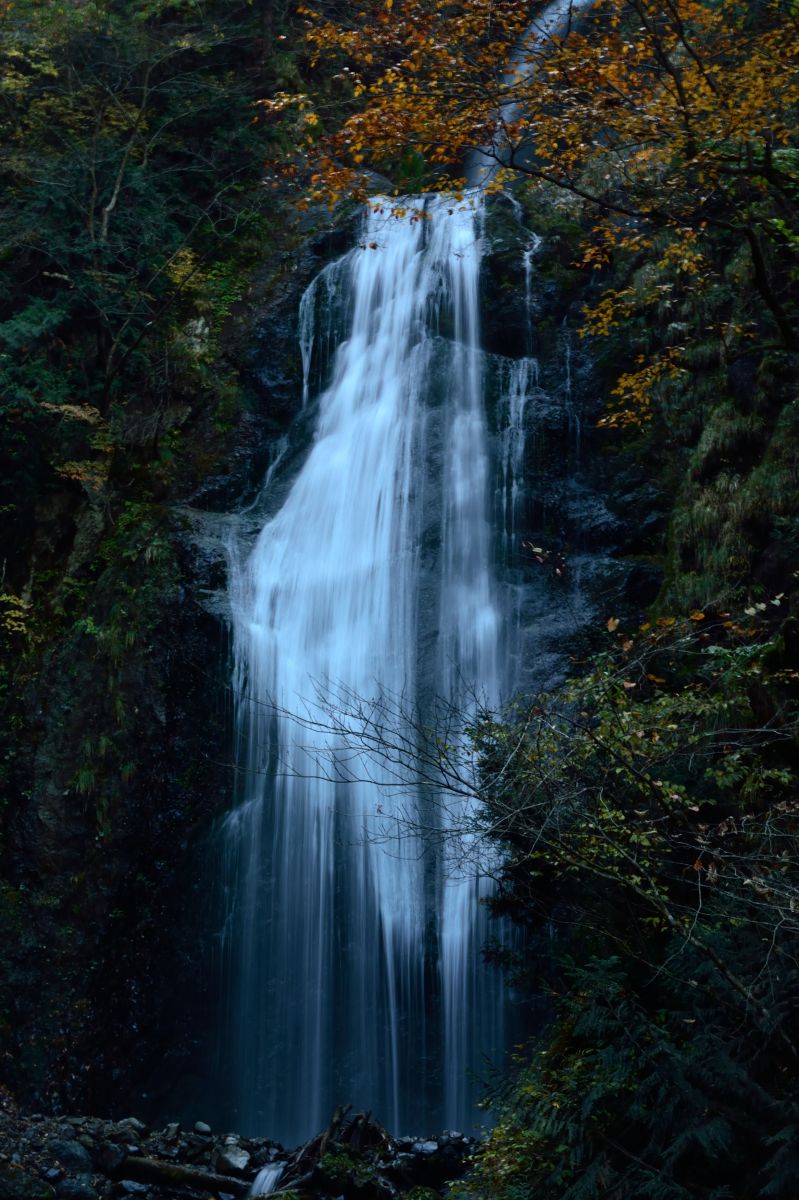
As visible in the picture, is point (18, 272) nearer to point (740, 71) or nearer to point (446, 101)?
point (446, 101)

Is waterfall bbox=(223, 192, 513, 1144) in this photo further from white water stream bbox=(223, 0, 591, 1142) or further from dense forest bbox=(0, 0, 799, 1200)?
dense forest bbox=(0, 0, 799, 1200)

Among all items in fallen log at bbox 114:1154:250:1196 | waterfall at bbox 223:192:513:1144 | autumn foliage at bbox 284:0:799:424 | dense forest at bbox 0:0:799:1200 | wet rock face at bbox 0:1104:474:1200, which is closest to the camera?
dense forest at bbox 0:0:799:1200

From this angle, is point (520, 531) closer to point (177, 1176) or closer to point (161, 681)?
point (161, 681)

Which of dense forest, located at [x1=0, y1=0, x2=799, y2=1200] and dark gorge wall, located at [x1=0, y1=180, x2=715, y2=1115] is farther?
dark gorge wall, located at [x1=0, y1=180, x2=715, y2=1115]

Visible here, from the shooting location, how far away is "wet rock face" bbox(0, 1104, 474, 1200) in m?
8.16

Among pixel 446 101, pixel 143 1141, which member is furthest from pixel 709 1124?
pixel 446 101

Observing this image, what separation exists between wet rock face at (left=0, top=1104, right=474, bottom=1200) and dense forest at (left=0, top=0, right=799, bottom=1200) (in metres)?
0.29

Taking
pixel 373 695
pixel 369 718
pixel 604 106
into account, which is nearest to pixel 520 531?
pixel 373 695

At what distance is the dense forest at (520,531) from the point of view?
18.6 ft

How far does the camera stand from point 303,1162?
8.61 meters

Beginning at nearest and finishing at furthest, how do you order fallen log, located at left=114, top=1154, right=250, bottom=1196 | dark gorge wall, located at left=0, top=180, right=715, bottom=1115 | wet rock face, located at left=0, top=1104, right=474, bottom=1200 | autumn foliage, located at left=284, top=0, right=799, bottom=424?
autumn foliage, located at left=284, top=0, right=799, bottom=424 → wet rock face, located at left=0, top=1104, right=474, bottom=1200 → fallen log, located at left=114, top=1154, right=250, bottom=1196 → dark gorge wall, located at left=0, top=180, right=715, bottom=1115

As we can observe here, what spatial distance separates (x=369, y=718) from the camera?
8.68 m

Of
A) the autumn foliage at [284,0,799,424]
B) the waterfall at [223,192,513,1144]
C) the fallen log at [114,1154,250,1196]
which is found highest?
the autumn foliage at [284,0,799,424]

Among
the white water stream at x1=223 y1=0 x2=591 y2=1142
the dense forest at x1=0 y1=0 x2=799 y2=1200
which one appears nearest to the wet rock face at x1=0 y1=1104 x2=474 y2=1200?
the dense forest at x1=0 y1=0 x2=799 y2=1200
